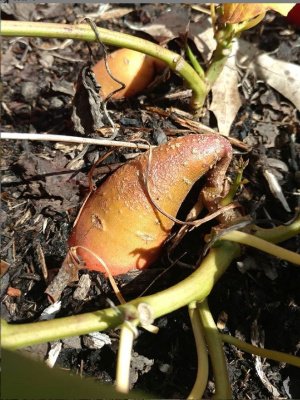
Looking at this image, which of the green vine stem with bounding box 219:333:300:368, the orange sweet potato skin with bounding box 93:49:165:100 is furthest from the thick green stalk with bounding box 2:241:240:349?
the orange sweet potato skin with bounding box 93:49:165:100

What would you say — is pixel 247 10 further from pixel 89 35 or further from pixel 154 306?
pixel 154 306

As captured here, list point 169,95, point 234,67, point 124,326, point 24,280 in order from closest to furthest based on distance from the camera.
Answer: point 124,326
point 24,280
point 169,95
point 234,67

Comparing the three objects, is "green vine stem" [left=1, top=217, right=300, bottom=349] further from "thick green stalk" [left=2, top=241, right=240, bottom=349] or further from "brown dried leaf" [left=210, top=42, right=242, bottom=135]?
"brown dried leaf" [left=210, top=42, right=242, bottom=135]

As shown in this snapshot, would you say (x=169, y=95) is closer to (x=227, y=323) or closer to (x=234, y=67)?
(x=234, y=67)

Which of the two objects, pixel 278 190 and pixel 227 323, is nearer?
pixel 227 323

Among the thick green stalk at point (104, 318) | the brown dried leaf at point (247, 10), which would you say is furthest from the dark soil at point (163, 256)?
the brown dried leaf at point (247, 10)

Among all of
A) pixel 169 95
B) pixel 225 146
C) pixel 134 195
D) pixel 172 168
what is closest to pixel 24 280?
pixel 134 195
